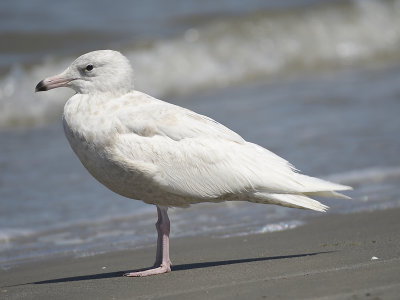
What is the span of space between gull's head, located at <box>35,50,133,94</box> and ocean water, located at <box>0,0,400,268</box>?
1381mm

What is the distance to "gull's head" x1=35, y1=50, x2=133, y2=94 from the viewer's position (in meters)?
5.76

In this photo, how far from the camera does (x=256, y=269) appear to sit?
5.18 meters

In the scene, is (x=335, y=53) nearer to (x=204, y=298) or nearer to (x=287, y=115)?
(x=287, y=115)

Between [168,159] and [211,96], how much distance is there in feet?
29.4

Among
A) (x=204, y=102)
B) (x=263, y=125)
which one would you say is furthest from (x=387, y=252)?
(x=204, y=102)

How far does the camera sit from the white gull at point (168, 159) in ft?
17.7

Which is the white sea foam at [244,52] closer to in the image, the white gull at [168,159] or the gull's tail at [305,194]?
the white gull at [168,159]

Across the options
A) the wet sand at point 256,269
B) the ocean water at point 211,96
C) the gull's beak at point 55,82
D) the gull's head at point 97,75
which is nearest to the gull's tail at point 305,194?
the wet sand at point 256,269

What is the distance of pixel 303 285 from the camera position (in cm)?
450

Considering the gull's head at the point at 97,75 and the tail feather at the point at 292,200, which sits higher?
the gull's head at the point at 97,75

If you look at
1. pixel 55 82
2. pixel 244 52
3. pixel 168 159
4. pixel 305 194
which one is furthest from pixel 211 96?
pixel 168 159

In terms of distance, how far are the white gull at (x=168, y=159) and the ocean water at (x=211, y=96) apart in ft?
3.57

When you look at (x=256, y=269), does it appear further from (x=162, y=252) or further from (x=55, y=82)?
(x=55, y=82)

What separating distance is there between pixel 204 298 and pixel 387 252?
58.6 inches
